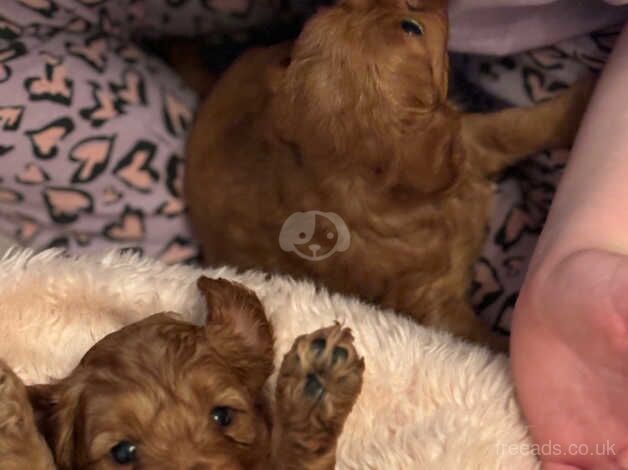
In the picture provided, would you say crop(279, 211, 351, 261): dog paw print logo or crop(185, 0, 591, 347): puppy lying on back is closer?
crop(185, 0, 591, 347): puppy lying on back

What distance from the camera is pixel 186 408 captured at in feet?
3.63

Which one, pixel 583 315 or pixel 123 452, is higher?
pixel 583 315

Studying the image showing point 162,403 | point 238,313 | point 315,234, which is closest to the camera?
point 162,403

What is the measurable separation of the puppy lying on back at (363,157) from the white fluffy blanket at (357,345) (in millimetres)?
100

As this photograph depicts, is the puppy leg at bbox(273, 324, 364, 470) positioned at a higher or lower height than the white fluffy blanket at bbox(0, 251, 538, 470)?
higher

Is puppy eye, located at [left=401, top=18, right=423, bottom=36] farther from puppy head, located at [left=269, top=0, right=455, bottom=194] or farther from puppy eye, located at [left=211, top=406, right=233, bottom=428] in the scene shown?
puppy eye, located at [left=211, top=406, right=233, bottom=428]

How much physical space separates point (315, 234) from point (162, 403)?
462mm

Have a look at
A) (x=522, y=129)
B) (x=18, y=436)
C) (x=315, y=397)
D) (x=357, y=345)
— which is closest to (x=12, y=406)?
(x=18, y=436)

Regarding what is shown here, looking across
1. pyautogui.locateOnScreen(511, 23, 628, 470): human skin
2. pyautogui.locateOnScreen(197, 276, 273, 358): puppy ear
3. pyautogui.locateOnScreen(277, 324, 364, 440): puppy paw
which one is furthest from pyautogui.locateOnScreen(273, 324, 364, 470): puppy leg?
pyautogui.locateOnScreen(511, 23, 628, 470): human skin

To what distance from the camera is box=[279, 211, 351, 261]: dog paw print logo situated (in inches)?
56.5

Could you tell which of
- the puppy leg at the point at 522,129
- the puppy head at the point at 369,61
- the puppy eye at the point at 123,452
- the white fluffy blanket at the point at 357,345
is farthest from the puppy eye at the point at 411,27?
the puppy eye at the point at 123,452

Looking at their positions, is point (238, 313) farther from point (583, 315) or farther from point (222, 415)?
point (583, 315)

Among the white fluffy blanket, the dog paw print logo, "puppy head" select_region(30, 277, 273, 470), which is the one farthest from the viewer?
the dog paw print logo

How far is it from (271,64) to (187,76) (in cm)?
39
